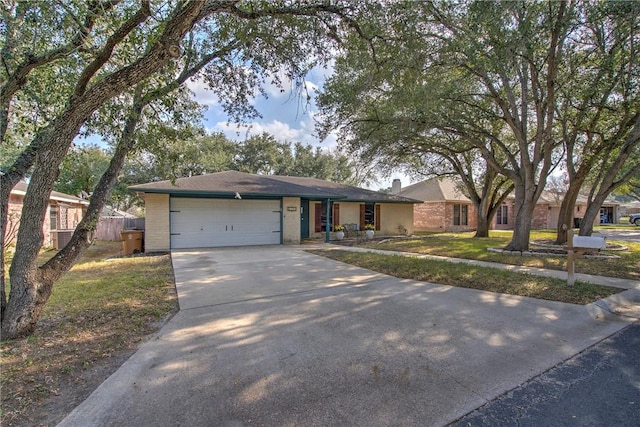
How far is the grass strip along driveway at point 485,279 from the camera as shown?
5668mm

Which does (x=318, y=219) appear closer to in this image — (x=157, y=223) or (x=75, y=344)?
(x=157, y=223)

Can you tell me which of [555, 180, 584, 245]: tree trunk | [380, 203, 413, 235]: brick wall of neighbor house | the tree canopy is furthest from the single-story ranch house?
[555, 180, 584, 245]: tree trunk

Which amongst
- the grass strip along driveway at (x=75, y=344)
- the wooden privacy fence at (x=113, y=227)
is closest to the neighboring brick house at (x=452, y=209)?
the wooden privacy fence at (x=113, y=227)

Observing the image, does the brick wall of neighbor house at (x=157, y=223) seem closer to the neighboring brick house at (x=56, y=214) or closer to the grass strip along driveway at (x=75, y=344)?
the neighboring brick house at (x=56, y=214)

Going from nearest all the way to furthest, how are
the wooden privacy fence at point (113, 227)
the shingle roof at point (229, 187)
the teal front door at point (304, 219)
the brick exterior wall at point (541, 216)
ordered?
1. the shingle roof at point (229, 187)
2. the teal front door at point (304, 219)
3. the wooden privacy fence at point (113, 227)
4. the brick exterior wall at point (541, 216)

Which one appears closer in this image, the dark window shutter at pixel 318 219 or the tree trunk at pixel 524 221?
the tree trunk at pixel 524 221

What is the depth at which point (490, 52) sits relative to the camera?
700 cm

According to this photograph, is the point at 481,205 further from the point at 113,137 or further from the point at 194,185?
the point at 113,137

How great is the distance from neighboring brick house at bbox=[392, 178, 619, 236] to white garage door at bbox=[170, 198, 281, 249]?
14117mm

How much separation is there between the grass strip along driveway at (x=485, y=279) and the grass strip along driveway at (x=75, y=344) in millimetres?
5129

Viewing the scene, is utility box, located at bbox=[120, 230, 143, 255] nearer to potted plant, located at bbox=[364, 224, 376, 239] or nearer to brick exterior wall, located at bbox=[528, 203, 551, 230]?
potted plant, located at bbox=[364, 224, 376, 239]

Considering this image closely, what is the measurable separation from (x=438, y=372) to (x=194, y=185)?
39.3ft

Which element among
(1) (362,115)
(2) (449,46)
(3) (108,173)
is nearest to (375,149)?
(1) (362,115)

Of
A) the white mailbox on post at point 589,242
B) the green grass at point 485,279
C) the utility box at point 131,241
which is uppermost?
the white mailbox on post at point 589,242
